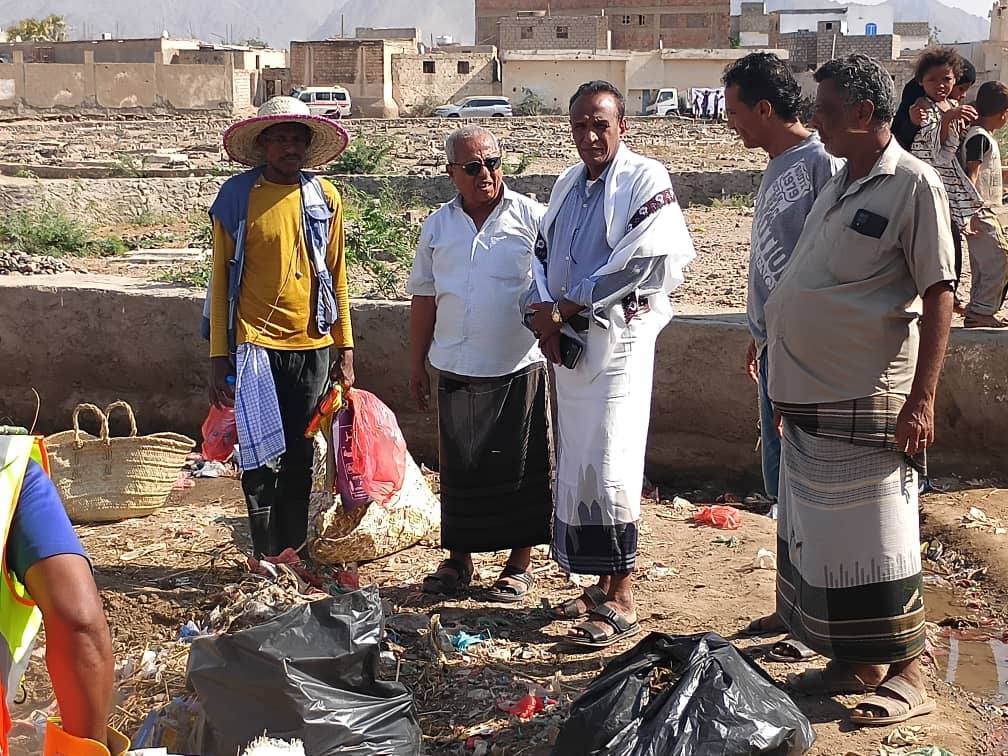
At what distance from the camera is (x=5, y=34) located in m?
64.9

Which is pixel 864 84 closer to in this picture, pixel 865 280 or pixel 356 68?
pixel 865 280

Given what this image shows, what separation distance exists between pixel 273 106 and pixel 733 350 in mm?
2574

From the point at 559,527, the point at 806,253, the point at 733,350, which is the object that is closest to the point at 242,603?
the point at 559,527

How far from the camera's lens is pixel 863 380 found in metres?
3.22

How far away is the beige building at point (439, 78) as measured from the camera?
4244 centimetres

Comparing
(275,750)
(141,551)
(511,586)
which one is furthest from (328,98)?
(275,750)

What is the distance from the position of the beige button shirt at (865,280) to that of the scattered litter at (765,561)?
149 centimetres

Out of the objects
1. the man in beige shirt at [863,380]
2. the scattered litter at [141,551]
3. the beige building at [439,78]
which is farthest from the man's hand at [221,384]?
the beige building at [439,78]

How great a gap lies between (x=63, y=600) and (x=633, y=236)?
237cm

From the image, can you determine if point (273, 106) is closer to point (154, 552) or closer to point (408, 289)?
point (408, 289)

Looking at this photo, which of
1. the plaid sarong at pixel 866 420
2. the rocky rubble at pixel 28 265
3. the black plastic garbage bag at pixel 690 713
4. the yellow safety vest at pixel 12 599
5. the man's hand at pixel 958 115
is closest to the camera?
the yellow safety vest at pixel 12 599

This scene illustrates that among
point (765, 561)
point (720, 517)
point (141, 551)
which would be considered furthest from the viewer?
point (720, 517)

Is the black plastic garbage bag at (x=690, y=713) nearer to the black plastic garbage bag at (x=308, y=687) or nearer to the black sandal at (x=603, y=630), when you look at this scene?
the black plastic garbage bag at (x=308, y=687)

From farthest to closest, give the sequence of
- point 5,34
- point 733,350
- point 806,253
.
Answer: point 5,34 → point 733,350 → point 806,253
